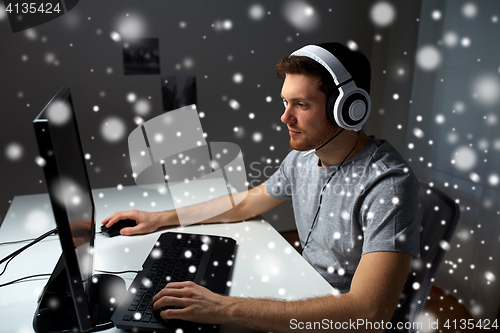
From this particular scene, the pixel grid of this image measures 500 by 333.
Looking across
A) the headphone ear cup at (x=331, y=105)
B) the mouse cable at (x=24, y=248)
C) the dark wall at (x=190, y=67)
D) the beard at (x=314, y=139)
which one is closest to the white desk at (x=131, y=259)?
the mouse cable at (x=24, y=248)

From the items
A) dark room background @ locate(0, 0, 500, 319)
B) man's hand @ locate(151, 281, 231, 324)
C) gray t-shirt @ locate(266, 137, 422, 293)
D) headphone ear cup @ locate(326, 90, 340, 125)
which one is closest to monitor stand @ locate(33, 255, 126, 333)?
man's hand @ locate(151, 281, 231, 324)

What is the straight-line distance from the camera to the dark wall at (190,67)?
1.93m

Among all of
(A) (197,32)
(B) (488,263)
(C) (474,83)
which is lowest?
(B) (488,263)

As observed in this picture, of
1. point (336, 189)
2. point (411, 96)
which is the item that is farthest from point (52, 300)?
point (411, 96)

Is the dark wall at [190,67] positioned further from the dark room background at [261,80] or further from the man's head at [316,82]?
the man's head at [316,82]

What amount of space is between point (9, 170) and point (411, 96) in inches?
91.3

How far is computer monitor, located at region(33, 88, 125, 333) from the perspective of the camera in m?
0.59

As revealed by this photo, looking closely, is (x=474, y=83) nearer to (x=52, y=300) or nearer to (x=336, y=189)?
(x=336, y=189)

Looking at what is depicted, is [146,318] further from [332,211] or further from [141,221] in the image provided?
[332,211]

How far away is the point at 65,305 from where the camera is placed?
824mm

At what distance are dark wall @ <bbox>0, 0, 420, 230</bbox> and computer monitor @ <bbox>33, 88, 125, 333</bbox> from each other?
4.00ft

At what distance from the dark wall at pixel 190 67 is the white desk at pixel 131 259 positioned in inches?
28.0

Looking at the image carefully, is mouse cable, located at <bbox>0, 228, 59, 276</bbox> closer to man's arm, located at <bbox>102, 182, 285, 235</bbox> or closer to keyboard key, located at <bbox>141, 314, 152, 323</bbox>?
man's arm, located at <bbox>102, 182, 285, 235</bbox>

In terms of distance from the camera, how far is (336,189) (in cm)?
112
